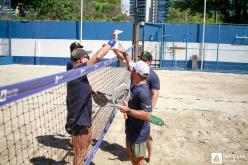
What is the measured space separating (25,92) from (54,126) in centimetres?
574

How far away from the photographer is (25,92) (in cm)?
278

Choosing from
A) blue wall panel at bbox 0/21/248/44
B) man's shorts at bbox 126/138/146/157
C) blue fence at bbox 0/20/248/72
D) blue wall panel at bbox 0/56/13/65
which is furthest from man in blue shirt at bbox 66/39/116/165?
blue wall panel at bbox 0/56/13/65

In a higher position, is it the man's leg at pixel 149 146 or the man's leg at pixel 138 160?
the man's leg at pixel 138 160

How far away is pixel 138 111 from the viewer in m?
4.49

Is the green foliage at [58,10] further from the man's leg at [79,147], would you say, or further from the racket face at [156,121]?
the man's leg at [79,147]

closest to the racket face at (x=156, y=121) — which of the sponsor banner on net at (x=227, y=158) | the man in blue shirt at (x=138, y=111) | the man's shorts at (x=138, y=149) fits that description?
the sponsor banner on net at (x=227, y=158)

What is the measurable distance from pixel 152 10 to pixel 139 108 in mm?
25438

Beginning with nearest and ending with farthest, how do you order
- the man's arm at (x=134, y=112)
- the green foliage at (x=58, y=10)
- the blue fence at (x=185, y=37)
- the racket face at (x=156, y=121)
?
the man's arm at (x=134, y=112), the racket face at (x=156, y=121), the blue fence at (x=185, y=37), the green foliage at (x=58, y=10)

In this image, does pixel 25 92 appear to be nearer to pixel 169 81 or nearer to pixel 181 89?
pixel 181 89

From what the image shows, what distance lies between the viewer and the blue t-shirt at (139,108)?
4559 millimetres

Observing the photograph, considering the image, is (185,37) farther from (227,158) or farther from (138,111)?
(138,111)

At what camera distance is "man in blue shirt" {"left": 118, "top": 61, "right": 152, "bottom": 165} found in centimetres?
449

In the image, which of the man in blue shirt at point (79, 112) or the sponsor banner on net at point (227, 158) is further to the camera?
the sponsor banner on net at point (227, 158)

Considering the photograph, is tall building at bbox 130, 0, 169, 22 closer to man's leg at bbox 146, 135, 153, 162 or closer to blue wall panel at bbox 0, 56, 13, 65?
blue wall panel at bbox 0, 56, 13, 65
